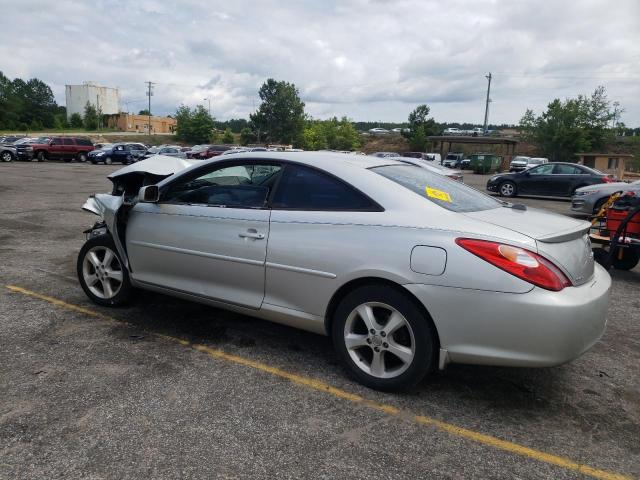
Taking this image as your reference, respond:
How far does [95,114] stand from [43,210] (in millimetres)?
114467

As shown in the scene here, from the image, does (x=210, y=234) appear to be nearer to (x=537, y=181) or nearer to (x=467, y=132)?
Result: (x=537, y=181)

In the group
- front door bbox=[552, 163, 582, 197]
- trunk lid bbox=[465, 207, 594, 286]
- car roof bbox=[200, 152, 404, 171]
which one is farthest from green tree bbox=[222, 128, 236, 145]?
trunk lid bbox=[465, 207, 594, 286]

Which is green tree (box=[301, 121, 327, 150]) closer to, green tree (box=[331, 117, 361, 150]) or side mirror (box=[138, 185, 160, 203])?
green tree (box=[331, 117, 361, 150])

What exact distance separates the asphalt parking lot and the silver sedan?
13.6 inches

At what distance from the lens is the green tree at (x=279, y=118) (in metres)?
94.4

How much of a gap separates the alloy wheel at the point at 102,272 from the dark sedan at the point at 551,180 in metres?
16.9

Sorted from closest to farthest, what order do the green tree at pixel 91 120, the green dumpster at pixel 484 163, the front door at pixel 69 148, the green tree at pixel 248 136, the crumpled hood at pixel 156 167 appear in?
the crumpled hood at pixel 156 167
the front door at pixel 69 148
the green dumpster at pixel 484 163
the green tree at pixel 248 136
the green tree at pixel 91 120

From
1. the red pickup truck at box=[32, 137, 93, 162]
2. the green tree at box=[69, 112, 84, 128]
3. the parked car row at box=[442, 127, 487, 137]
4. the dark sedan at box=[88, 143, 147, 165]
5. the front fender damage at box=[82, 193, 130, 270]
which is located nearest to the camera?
the front fender damage at box=[82, 193, 130, 270]

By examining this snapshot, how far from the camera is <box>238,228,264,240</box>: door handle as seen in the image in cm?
353

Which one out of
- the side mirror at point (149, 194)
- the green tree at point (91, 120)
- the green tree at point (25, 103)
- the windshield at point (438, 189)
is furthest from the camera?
the green tree at point (91, 120)

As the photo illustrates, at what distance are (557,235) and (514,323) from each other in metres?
0.65

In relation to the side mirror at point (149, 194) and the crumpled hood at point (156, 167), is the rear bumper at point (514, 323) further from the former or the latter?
the crumpled hood at point (156, 167)

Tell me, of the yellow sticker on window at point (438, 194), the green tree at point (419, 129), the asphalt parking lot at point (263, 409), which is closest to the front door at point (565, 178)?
the asphalt parking lot at point (263, 409)

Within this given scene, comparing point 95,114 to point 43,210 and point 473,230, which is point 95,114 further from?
point 473,230
